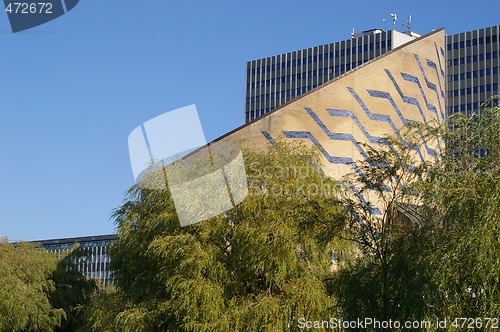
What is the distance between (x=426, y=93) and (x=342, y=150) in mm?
6327

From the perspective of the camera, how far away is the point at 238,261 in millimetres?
19984

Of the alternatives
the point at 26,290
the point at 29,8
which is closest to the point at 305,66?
the point at 26,290

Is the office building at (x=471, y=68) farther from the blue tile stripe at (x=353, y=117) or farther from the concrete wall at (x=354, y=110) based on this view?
the blue tile stripe at (x=353, y=117)

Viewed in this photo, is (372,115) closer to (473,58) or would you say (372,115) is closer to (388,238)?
(388,238)

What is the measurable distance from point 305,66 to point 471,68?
1859cm

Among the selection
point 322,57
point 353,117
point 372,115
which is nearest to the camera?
point 353,117

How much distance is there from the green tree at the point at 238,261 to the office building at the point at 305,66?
65349 millimetres

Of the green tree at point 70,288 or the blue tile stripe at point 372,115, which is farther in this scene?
the blue tile stripe at point 372,115

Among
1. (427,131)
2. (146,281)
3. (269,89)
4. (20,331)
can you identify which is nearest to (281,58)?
(269,89)

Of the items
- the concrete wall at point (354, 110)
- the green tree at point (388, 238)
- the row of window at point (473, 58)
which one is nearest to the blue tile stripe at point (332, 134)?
the concrete wall at point (354, 110)

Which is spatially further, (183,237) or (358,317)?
(183,237)

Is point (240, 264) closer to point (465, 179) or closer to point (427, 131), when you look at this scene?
point (427, 131)

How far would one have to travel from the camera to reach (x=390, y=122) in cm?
3444

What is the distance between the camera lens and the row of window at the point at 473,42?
84.0 metres
